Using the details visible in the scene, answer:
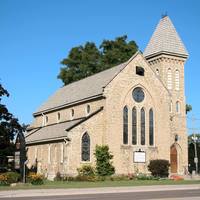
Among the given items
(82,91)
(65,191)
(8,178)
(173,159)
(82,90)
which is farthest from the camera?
(82,90)

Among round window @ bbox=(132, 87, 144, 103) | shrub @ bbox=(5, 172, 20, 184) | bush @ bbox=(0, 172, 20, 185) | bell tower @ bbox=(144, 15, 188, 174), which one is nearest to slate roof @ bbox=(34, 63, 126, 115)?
round window @ bbox=(132, 87, 144, 103)

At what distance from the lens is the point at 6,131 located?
3928 cm

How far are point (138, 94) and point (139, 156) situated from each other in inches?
283

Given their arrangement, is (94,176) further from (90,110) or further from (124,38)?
(124,38)

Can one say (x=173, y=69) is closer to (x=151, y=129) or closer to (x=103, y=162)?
(x=151, y=129)

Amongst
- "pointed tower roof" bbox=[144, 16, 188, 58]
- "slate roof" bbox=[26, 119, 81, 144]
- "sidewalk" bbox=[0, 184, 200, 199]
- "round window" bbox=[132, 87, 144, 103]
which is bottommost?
"sidewalk" bbox=[0, 184, 200, 199]

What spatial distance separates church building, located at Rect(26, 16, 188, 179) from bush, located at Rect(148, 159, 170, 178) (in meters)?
1.17

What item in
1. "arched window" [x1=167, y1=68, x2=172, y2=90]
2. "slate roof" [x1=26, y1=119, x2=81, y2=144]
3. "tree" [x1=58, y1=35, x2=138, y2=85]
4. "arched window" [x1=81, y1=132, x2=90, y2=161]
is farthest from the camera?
"tree" [x1=58, y1=35, x2=138, y2=85]

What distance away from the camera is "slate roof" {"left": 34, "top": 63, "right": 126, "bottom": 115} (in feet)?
160

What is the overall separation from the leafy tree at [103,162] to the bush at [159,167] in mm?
4687

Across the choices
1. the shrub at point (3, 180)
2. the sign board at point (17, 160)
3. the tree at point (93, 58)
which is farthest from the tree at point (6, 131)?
the tree at point (93, 58)

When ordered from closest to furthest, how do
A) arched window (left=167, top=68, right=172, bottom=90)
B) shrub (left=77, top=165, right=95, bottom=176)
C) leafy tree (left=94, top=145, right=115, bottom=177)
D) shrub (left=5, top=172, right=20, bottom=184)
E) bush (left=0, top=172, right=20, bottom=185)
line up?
bush (left=0, top=172, right=20, bottom=185), shrub (left=5, top=172, right=20, bottom=184), shrub (left=77, top=165, right=95, bottom=176), leafy tree (left=94, top=145, right=115, bottom=177), arched window (left=167, top=68, right=172, bottom=90)

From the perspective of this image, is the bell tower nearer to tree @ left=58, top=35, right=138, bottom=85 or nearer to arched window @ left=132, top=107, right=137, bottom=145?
arched window @ left=132, top=107, right=137, bottom=145

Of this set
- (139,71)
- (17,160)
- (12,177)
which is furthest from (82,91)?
(12,177)
